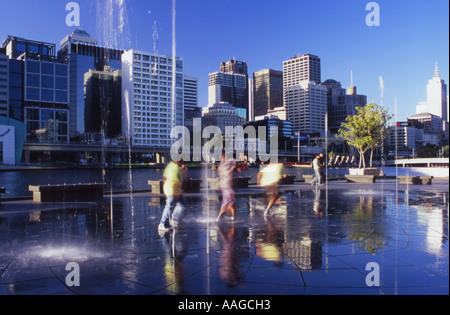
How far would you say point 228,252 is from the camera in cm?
683

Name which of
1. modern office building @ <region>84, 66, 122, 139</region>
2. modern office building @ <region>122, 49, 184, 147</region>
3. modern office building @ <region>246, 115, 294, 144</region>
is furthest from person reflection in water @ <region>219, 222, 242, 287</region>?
modern office building @ <region>246, 115, 294, 144</region>

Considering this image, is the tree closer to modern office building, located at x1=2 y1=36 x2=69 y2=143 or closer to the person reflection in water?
the person reflection in water

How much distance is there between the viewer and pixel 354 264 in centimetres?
598

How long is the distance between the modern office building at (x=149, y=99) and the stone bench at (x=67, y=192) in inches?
4385

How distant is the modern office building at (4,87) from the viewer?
139m

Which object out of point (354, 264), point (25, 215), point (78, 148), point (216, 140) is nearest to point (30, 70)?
point (78, 148)

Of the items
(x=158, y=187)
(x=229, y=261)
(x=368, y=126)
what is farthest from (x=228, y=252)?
(x=368, y=126)

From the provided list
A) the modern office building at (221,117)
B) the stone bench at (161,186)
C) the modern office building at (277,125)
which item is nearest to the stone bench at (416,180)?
the stone bench at (161,186)

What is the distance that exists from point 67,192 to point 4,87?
149m

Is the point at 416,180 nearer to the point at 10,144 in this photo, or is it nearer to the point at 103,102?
the point at 10,144
